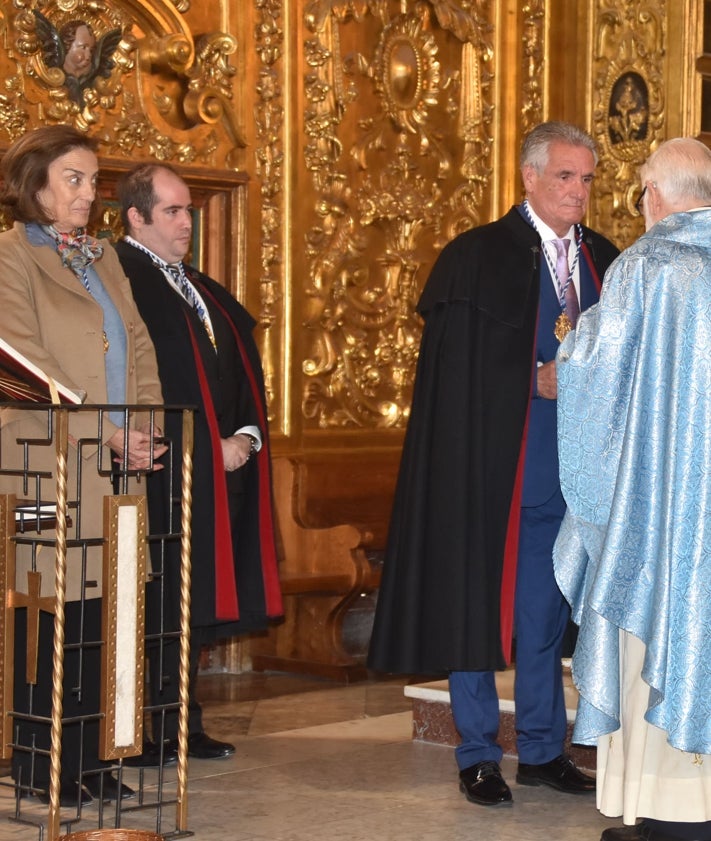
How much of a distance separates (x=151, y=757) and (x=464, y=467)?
134cm

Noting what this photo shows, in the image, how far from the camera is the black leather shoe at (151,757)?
4.89m

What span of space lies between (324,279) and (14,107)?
5.76 feet

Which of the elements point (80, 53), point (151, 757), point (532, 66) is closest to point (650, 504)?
point (151, 757)

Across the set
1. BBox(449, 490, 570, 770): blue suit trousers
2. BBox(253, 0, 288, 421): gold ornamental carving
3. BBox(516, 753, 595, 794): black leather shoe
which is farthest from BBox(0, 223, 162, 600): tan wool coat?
BBox(253, 0, 288, 421): gold ornamental carving

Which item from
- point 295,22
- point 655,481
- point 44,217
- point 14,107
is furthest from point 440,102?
point 655,481

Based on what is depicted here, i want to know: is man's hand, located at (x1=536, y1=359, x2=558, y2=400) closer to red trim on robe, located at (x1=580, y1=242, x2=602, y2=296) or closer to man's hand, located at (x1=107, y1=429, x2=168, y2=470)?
red trim on robe, located at (x1=580, y1=242, x2=602, y2=296)

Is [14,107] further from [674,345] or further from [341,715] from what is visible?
[674,345]

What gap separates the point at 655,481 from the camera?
3914 millimetres

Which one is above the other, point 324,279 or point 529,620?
point 324,279

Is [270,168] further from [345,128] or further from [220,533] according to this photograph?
[220,533]

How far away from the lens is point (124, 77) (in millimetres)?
6738

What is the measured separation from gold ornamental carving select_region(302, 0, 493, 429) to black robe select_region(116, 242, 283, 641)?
82.5 inches

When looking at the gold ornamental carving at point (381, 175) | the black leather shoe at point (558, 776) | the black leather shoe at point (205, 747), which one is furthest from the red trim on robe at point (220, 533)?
the gold ornamental carving at point (381, 175)

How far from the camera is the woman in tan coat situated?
13.8 ft
